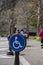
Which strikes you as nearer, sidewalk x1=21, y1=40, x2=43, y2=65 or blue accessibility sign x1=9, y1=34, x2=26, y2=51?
blue accessibility sign x1=9, y1=34, x2=26, y2=51

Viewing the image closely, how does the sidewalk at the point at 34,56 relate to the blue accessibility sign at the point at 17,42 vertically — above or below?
below

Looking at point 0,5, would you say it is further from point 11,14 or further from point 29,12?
point 29,12

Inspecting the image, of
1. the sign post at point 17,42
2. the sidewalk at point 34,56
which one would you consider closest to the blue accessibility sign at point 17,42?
the sign post at point 17,42

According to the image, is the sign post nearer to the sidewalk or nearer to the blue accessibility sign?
the blue accessibility sign

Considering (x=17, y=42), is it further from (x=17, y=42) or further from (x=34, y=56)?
(x=34, y=56)

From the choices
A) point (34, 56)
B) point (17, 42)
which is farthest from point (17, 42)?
point (34, 56)

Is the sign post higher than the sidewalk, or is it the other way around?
the sign post

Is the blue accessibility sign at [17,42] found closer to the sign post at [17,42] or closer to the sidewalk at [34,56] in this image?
the sign post at [17,42]

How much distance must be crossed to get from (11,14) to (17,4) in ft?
30.1

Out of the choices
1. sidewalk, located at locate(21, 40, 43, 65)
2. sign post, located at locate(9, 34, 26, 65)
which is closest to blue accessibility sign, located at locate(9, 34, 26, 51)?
sign post, located at locate(9, 34, 26, 65)

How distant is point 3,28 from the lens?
93.3 meters

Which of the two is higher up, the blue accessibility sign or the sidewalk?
the blue accessibility sign

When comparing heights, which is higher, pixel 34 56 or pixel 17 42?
pixel 17 42

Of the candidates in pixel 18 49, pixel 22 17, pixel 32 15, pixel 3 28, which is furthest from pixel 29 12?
pixel 18 49
